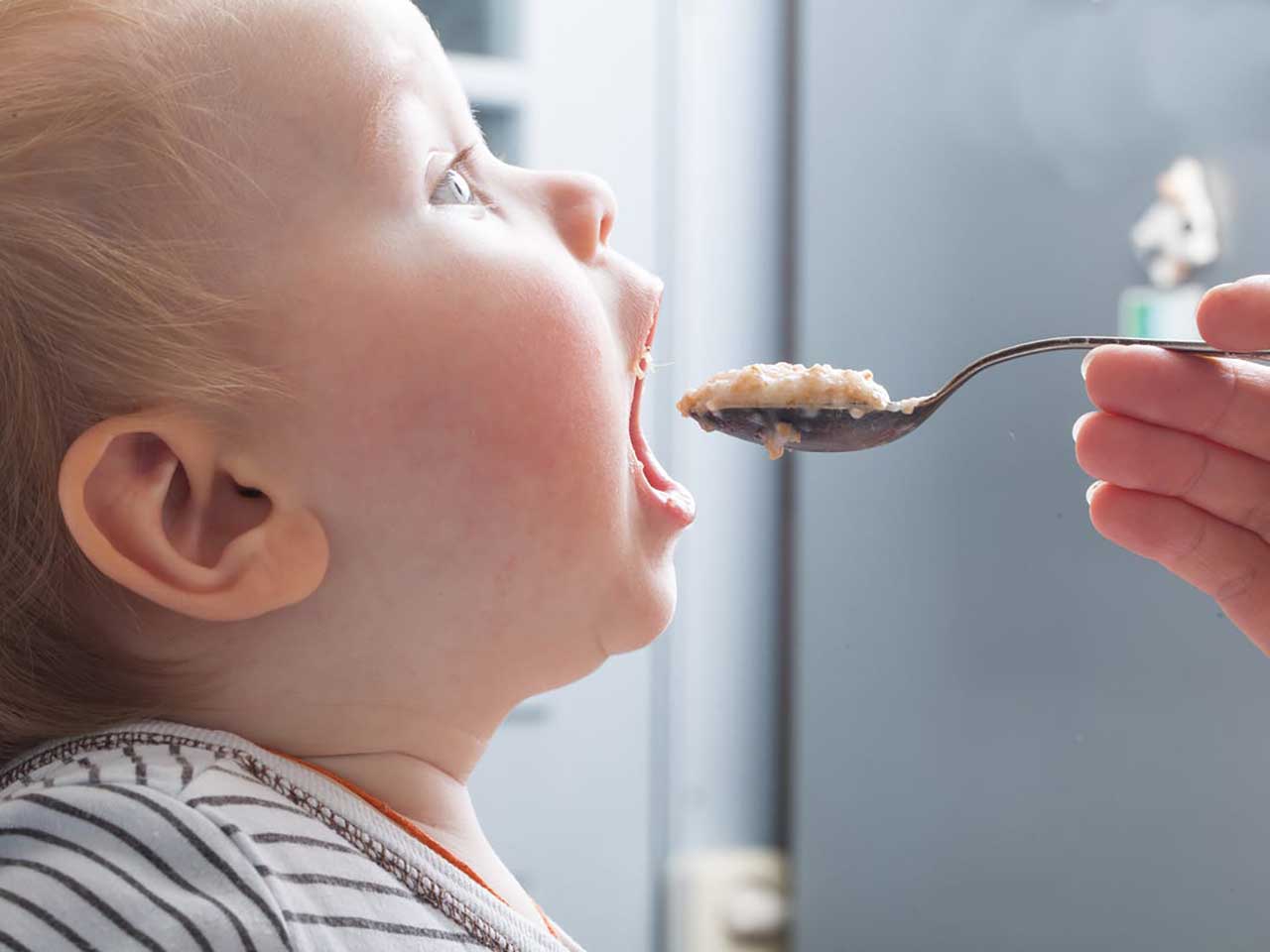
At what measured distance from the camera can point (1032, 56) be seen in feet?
4.00

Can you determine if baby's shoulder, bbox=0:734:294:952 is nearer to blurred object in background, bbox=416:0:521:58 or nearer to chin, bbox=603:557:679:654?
chin, bbox=603:557:679:654

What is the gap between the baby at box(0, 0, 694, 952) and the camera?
1.92 feet

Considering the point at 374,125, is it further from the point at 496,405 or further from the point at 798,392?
the point at 798,392

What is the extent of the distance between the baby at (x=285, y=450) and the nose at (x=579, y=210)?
0.08ft

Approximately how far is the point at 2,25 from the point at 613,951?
1403 mm

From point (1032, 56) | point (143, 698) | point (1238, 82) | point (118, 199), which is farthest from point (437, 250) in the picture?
point (1032, 56)

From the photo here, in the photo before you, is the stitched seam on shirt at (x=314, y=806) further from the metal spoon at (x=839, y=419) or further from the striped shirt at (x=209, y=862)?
the metal spoon at (x=839, y=419)

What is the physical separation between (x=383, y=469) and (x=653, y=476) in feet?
0.54

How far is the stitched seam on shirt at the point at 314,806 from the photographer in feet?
1.94

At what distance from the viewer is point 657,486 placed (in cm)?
72

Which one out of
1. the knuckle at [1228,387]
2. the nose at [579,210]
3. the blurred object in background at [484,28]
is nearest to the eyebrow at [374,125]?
the nose at [579,210]

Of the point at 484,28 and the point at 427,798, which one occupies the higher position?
the point at 484,28

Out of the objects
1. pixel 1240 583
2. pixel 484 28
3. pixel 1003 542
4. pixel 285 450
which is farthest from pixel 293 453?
pixel 484 28

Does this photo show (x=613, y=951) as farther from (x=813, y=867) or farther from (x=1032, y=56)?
(x=1032, y=56)
